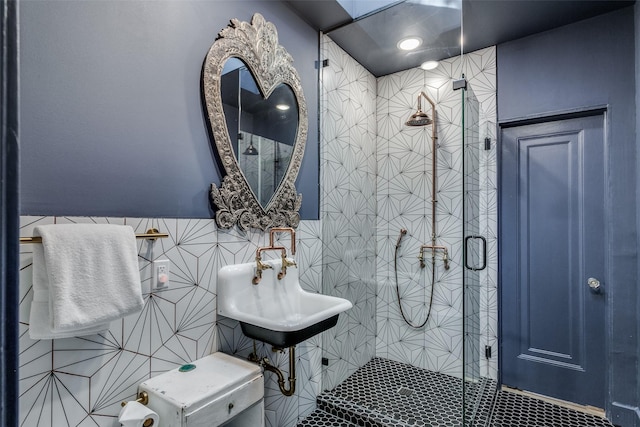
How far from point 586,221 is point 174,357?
2630mm

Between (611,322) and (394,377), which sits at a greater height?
(611,322)

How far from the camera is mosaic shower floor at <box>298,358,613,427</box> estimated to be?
2031 mm

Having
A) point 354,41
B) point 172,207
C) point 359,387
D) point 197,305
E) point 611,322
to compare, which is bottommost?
point 359,387

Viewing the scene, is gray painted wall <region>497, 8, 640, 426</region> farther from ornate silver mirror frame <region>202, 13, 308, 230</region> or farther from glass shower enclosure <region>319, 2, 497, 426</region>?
ornate silver mirror frame <region>202, 13, 308, 230</region>

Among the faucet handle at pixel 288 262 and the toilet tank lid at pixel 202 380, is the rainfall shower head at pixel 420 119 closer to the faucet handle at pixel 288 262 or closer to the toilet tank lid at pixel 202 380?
the faucet handle at pixel 288 262

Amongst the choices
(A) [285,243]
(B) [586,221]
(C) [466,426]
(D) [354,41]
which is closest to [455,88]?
(D) [354,41]

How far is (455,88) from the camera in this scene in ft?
7.04

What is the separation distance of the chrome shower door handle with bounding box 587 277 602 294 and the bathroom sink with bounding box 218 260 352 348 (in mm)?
1721

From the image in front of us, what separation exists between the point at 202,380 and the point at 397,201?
1.84 m

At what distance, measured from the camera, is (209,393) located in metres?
1.25

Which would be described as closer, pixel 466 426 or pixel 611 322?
pixel 466 426

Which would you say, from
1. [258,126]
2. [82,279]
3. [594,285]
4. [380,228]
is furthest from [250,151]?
[594,285]

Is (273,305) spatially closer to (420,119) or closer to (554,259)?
(420,119)

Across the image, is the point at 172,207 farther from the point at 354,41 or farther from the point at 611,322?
the point at 611,322
